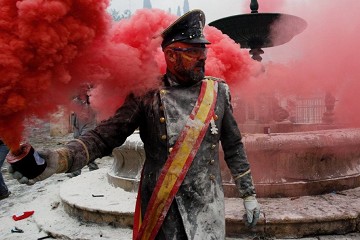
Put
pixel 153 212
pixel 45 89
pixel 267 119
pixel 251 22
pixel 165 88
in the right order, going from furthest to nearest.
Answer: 1. pixel 267 119
2. pixel 251 22
3. pixel 165 88
4. pixel 153 212
5. pixel 45 89

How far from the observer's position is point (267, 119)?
28.6 feet

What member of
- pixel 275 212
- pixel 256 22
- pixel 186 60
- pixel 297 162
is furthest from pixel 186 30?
pixel 256 22

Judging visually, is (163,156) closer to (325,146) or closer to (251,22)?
(325,146)

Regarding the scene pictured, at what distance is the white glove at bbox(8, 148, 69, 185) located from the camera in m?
1.71

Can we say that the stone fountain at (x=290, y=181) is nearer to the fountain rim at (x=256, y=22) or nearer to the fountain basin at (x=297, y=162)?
the fountain basin at (x=297, y=162)

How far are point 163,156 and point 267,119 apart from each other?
6.97m

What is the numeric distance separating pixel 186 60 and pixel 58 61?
77 cm

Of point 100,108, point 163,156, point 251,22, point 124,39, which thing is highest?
point 251,22

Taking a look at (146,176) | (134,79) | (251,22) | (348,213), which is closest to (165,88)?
(134,79)

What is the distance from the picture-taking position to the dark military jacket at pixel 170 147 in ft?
6.85

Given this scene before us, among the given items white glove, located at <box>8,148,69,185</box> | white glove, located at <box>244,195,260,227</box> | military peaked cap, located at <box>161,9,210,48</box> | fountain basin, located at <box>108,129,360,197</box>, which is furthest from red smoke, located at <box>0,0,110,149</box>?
fountain basin, located at <box>108,129,360,197</box>

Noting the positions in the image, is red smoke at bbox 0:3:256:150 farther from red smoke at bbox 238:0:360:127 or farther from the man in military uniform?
red smoke at bbox 238:0:360:127

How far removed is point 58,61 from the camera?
1785 millimetres

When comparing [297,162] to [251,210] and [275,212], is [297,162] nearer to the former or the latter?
[275,212]
